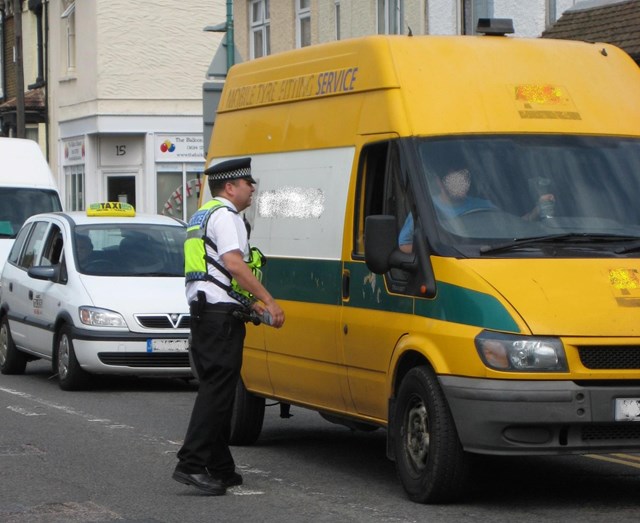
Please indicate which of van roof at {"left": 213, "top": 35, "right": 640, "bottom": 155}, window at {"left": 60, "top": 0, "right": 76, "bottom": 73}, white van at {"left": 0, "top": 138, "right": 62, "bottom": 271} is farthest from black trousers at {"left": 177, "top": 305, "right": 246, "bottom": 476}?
window at {"left": 60, "top": 0, "right": 76, "bottom": 73}

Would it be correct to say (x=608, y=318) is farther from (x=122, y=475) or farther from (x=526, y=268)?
(x=122, y=475)

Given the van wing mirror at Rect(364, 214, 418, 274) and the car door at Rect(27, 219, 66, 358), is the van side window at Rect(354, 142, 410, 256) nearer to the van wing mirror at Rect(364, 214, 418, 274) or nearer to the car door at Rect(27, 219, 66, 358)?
the van wing mirror at Rect(364, 214, 418, 274)

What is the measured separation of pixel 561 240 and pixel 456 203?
621 millimetres

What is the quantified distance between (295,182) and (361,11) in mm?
17073

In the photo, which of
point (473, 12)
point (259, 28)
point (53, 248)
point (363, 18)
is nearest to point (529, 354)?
point (53, 248)

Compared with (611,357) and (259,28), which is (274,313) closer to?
(611,357)

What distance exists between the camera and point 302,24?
30.5 meters

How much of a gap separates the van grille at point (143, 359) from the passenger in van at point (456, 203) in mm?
6683

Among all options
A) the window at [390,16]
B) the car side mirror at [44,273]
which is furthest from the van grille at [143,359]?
the window at [390,16]

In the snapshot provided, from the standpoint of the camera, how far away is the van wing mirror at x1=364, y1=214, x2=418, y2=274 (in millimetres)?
8867

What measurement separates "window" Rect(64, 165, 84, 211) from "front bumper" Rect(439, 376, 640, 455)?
34.5 metres

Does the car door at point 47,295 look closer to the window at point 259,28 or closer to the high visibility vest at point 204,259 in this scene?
the high visibility vest at point 204,259

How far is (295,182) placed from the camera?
10.7 meters

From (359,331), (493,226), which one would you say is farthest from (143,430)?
(493,226)
